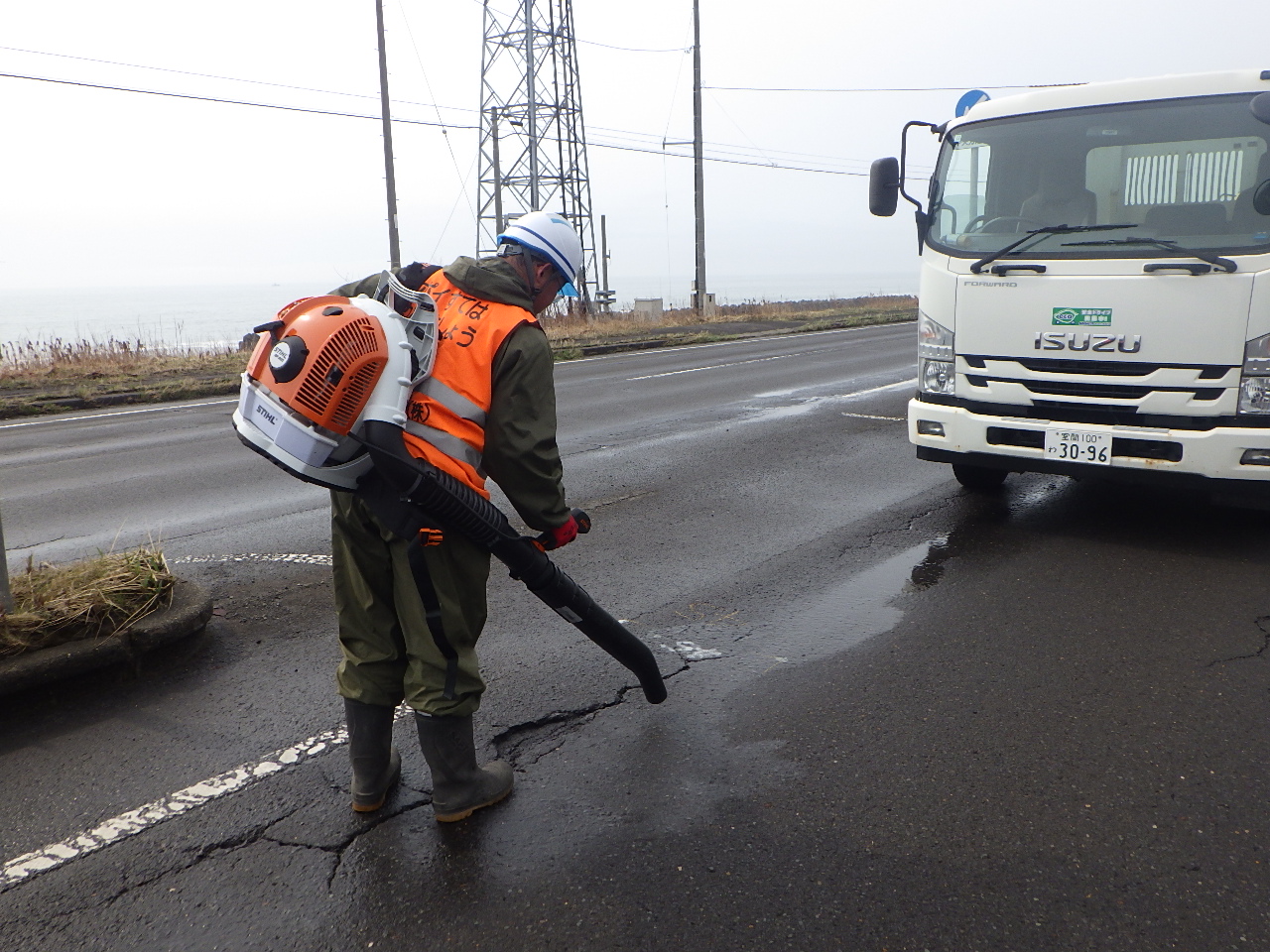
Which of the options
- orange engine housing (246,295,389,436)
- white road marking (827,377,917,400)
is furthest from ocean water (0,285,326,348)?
white road marking (827,377,917,400)

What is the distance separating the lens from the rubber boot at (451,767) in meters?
2.85

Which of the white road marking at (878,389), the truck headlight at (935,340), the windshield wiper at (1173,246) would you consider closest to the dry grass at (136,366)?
the white road marking at (878,389)

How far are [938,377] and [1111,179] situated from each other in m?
1.46

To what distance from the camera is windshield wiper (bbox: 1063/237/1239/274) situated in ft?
16.3

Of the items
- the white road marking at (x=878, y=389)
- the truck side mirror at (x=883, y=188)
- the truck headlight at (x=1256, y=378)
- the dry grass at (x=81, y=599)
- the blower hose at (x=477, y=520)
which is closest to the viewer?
the blower hose at (x=477, y=520)

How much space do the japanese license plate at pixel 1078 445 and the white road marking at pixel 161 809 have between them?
411 centimetres

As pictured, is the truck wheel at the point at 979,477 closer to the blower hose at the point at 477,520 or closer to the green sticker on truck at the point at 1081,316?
the green sticker on truck at the point at 1081,316

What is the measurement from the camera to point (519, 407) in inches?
107

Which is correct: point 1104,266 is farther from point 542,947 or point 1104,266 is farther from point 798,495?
point 542,947

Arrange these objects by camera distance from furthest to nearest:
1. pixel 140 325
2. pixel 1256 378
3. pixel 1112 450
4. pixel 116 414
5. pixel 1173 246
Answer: pixel 140 325, pixel 116 414, pixel 1112 450, pixel 1173 246, pixel 1256 378

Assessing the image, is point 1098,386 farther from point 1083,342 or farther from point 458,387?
point 458,387

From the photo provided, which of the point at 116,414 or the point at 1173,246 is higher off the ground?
the point at 1173,246

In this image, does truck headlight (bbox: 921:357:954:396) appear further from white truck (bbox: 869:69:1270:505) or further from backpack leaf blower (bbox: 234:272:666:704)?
backpack leaf blower (bbox: 234:272:666:704)

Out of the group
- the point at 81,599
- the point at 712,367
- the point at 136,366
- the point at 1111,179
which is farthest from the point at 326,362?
the point at 136,366
